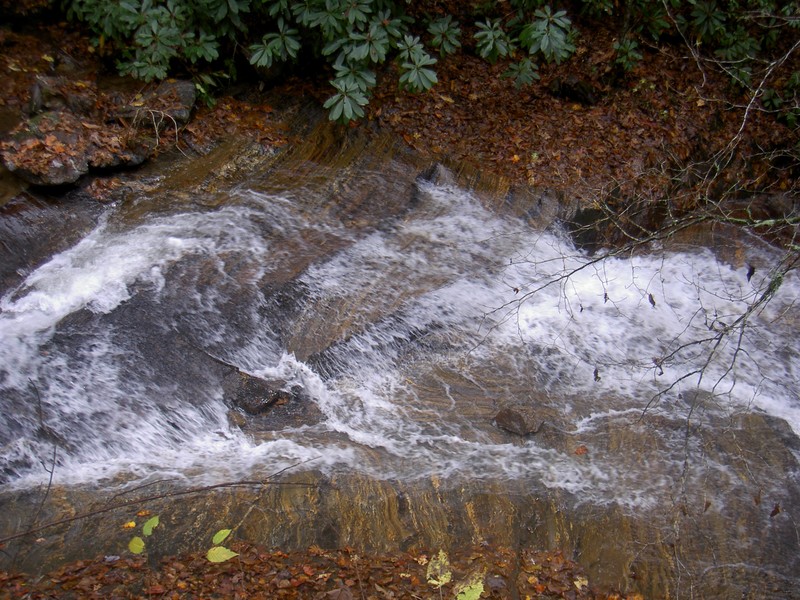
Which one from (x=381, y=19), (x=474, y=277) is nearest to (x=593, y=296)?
(x=474, y=277)

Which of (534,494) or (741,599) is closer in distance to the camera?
(741,599)

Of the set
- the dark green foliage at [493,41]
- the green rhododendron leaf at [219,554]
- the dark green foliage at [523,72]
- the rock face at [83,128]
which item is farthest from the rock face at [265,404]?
the dark green foliage at [523,72]

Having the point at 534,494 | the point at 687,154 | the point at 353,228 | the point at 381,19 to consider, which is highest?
the point at 687,154

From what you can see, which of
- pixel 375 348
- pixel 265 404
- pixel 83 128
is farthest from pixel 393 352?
pixel 83 128

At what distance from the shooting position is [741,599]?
14.0ft

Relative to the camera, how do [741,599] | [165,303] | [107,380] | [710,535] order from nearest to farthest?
[741,599] → [710,535] → [107,380] → [165,303]

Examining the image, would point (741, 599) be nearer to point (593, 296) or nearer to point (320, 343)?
point (593, 296)

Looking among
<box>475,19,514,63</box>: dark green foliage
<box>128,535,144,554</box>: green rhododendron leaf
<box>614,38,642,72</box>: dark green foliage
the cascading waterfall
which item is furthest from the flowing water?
<box>614,38,642,72</box>: dark green foliage

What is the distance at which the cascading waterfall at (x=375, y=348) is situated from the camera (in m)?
5.02

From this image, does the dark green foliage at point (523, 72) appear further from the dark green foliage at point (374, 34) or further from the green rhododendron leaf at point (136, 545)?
the green rhododendron leaf at point (136, 545)

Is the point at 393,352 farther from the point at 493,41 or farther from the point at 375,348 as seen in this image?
the point at 493,41

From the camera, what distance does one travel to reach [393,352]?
Answer: 234 inches

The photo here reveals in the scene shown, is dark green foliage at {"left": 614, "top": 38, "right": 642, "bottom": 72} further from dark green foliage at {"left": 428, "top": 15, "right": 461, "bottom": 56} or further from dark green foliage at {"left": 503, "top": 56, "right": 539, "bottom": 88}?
dark green foliage at {"left": 428, "top": 15, "right": 461, "bottom": 56}

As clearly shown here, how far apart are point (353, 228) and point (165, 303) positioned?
6.76 ft
